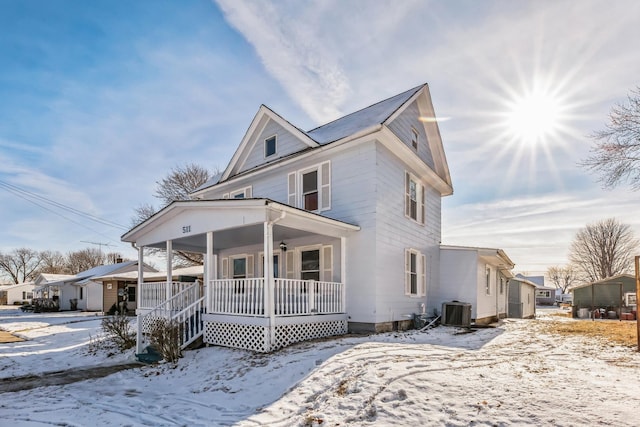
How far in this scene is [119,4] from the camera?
9297mm

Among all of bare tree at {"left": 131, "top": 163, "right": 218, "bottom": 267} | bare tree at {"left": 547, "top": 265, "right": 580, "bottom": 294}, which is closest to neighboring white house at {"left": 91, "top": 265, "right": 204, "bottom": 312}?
bare tree at {"left": 131, "top": 163, "right": 218, "bottom": 267}

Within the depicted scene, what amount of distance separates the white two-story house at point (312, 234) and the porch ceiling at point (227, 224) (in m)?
0.04

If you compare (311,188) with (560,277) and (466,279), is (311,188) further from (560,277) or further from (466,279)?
(560,277)

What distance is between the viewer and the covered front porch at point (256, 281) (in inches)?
362

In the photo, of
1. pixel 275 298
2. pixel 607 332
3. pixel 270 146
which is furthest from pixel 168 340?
pixel 607 332

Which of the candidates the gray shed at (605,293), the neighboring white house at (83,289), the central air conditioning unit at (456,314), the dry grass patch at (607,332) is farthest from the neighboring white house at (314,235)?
the neighboring white house at (83,289)

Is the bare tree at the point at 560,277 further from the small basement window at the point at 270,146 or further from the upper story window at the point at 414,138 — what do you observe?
the small basement window at the point at 270,146

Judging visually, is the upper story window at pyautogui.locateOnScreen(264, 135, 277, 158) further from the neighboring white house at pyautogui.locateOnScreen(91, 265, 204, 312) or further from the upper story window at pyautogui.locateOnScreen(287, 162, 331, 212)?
the neighboring white house at pyautogui.locateOnScreen(91, 265, 204, 312)

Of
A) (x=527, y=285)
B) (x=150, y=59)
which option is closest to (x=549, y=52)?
(x=150, y=59)

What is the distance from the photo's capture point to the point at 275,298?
992 centimetres

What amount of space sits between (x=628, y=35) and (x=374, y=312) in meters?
9.36

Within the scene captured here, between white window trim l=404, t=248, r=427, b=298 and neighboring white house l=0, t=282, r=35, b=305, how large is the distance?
221 feet

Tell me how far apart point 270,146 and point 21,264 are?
96501 millimetres

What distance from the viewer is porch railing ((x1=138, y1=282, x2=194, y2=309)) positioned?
1241 centimetres
